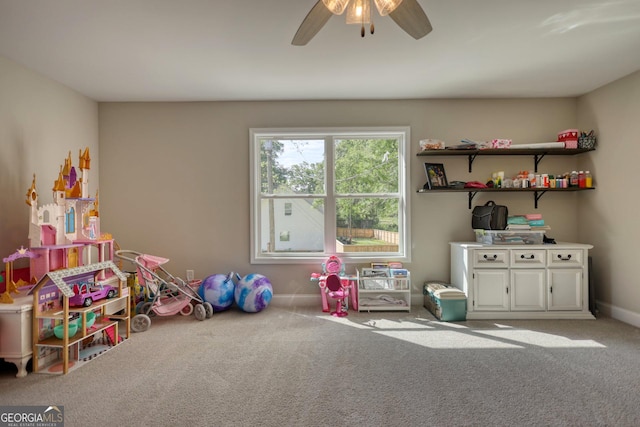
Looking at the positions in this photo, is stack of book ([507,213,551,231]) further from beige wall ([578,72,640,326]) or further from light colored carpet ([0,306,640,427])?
light colored carpet ([0,306,640,427])

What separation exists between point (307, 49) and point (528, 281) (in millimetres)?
3247

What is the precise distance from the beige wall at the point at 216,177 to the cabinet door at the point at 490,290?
0.53 m

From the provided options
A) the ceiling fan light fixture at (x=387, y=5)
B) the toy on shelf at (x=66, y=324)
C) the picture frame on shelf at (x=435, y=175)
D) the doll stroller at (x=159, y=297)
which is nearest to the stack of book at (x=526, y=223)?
the picture frame on shelf at (x=435, y=175)

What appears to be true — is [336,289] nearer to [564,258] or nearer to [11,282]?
[564,258]

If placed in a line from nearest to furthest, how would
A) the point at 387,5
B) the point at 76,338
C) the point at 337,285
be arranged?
the point at 387,5, the point at 76,338, the point at 337,285

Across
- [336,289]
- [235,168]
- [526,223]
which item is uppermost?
[235,168]

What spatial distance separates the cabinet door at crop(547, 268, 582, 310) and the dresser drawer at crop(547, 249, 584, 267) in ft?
0.18

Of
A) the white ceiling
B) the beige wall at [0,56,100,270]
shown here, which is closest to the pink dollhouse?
the beige wall at [0,56,100,270]

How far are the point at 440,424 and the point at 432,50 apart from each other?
2.76 metres

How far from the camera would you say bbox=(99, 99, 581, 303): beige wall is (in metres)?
3.77

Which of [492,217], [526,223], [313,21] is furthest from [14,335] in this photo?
[526,223]

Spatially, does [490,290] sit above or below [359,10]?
below

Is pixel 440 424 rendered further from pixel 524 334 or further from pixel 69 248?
pixel 69 248

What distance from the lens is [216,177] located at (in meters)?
3.82
